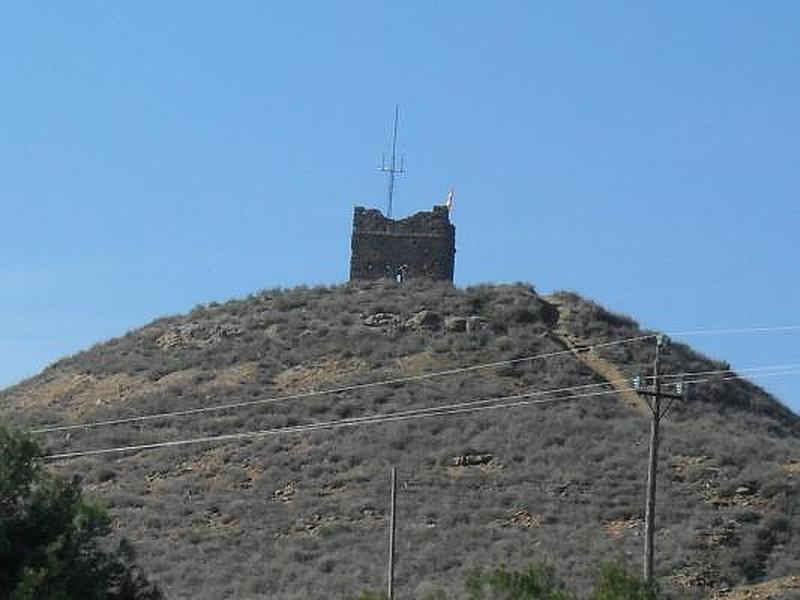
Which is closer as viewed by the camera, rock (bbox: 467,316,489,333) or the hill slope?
the hill slope

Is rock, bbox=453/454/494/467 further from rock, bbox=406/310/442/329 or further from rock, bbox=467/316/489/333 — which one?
rock, bbox=406/310/442/329

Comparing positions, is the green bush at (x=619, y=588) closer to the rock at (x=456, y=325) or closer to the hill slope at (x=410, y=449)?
the hill slope at (x=410, y=449)

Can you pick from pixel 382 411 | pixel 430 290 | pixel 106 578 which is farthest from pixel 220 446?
pixel 106 578

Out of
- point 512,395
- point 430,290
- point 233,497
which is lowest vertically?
point 233,497

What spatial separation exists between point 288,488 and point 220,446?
4679mm

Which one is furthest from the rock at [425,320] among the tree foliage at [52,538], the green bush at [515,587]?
the green bush at [515,587]

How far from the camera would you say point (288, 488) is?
49531 millimetres

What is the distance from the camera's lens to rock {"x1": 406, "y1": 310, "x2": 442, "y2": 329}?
62.3 metres

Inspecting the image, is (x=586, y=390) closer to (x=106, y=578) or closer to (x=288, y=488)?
(x=288, y=488)

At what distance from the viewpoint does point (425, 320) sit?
62.5m

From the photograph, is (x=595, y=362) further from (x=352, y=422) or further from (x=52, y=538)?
(x=52, y=538)

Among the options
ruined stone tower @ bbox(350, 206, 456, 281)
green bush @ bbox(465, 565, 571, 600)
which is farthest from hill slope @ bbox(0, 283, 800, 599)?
green bush @ bbox(465, 565, 571, 600)

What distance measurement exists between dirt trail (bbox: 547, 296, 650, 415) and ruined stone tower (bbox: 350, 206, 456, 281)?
11.7 feet

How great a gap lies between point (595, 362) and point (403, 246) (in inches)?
376
